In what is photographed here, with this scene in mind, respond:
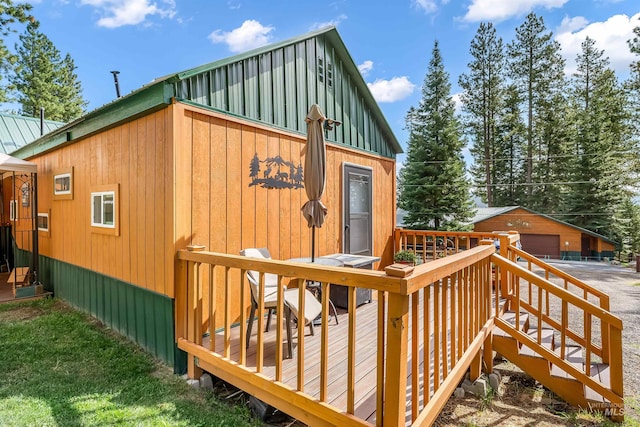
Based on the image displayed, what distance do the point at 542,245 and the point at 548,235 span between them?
2.53 feet

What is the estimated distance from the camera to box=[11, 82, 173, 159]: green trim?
3.41m

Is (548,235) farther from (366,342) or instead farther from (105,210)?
(105,210)

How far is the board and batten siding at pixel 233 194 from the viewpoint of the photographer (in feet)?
11.4

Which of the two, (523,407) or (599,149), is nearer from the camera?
(523,407)

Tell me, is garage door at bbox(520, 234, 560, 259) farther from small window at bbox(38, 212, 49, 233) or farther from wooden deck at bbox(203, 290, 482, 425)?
small window at bbox(38, 212, 49, 233)

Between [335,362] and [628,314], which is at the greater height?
[335,362]

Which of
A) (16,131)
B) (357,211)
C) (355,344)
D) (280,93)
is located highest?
(16,131)

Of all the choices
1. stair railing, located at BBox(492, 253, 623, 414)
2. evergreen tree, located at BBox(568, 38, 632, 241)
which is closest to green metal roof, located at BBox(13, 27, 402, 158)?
stair railing, located at BBox(492, 253, 623, 414)

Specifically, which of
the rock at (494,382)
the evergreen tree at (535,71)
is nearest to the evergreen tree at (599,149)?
the evergreen tree at (535,71)

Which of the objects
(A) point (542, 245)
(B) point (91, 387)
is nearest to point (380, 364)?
(B) point (91, 387)

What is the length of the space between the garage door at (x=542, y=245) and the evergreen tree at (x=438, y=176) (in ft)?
31.8

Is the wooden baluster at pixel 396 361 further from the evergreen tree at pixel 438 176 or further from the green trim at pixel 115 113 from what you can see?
the evergreen tree at pixel 438 176

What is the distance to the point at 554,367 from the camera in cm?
363

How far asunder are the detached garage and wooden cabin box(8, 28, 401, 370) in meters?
18.0
